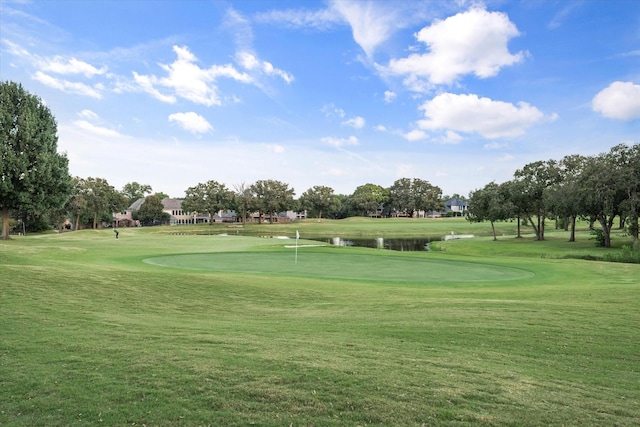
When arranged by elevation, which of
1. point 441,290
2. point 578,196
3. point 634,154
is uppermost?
point 634,154

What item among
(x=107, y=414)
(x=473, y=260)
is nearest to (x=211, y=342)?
(x=107, y=414)

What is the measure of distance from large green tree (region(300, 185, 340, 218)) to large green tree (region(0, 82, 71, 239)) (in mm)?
97507

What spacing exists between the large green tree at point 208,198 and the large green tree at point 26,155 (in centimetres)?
6692

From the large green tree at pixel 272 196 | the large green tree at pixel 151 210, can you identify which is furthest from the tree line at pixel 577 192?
the large green tree at pixel 151 210

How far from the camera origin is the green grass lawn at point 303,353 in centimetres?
540

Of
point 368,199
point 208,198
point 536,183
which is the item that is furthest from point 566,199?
point 368,199

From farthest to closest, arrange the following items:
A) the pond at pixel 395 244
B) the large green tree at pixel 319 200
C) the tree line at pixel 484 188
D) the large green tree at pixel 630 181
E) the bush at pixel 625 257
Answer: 1. the large green tree at pixel 319 200
2. the pond at pixel 395 244
3. the tree line at pixel 484 188
4. the large green tree at pixel 630 181
5. the bush at pixel 625 257

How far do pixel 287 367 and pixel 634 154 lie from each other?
46.9 meters

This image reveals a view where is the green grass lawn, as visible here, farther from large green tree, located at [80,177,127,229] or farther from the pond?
large green tree, located at [80,177,127,229]

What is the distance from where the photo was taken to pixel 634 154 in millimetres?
41156

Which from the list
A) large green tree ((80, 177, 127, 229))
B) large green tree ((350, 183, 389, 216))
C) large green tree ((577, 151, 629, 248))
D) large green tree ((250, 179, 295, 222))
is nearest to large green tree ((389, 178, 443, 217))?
large green tree ((350, 183, 389, 216))

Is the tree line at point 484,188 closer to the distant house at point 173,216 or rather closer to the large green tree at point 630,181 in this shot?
the large green tree at point 630,181

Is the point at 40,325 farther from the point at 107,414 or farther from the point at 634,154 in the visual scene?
the point at 634,154

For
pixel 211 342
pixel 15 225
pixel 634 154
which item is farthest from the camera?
pixel 15 225
